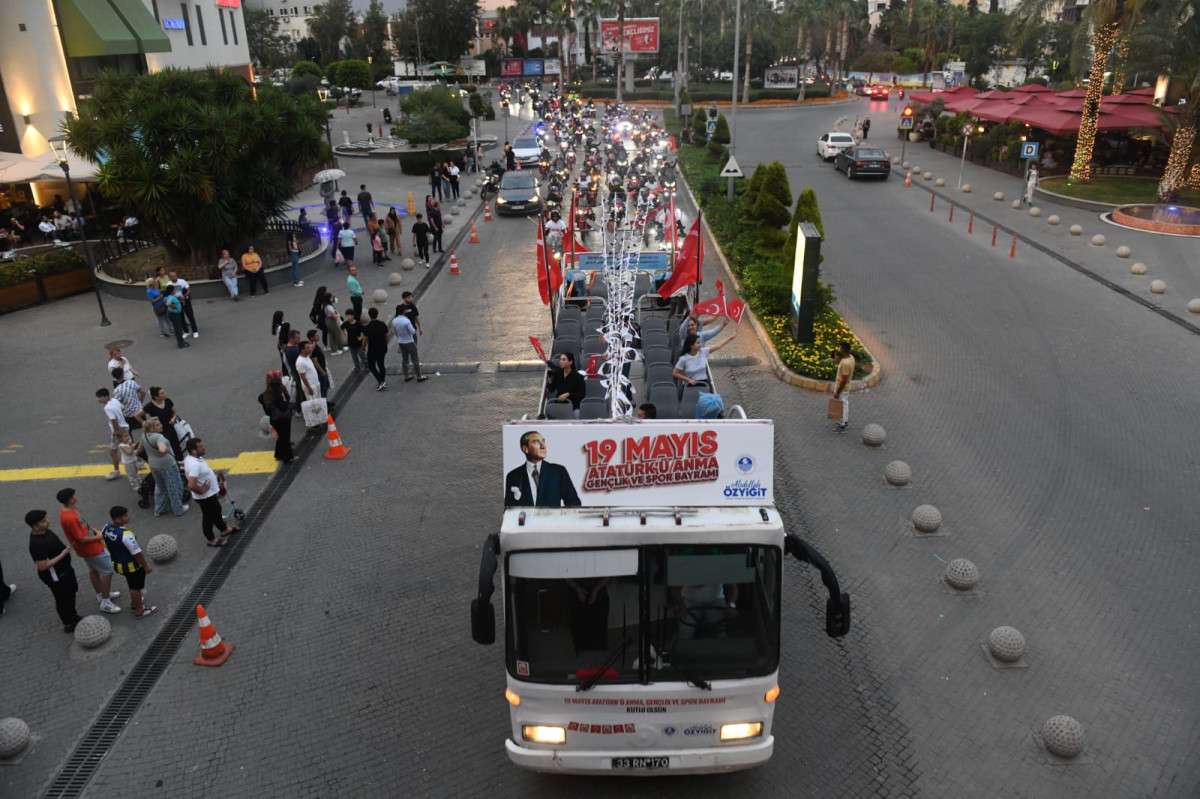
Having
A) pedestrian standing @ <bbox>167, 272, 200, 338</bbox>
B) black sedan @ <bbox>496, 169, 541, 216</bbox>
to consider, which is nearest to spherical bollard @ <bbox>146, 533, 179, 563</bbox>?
pedestrian standing @ <bbox>167, 272, 200, 338</bbox>

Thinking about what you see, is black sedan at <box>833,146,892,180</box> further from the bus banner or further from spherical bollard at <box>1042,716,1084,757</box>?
the bus banner

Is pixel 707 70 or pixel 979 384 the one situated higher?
pixel 707 70

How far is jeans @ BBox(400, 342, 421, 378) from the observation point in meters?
15.2

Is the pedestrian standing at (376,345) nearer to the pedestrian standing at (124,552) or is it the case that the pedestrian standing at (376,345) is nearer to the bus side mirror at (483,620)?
the pedestrian standing at (124,552)

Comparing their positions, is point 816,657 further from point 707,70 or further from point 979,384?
point 707,70

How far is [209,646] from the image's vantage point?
8.36m

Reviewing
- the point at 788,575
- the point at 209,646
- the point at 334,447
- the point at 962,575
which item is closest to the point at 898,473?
the point at 962,575

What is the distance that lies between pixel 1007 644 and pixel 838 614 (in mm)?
3054

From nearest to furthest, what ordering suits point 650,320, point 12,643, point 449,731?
point 449,731 → point 12,643 → point 650,320

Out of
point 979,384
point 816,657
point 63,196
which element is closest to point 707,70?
point 63,196

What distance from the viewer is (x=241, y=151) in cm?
2055

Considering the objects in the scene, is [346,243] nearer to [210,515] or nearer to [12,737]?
[210,515]

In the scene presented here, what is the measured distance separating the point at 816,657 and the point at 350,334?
35.6 feet

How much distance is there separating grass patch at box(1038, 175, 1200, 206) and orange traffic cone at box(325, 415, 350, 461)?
28.4m
